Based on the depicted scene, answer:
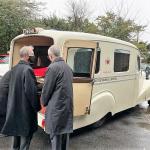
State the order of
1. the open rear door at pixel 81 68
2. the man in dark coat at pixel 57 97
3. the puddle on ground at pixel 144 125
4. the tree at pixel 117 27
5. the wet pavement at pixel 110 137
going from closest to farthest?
the man in dark coat at pixel 57 97
the open rear door at pixel 81 68
the wet pavement at pixel 110 137
the puddle on ground at pixel 144 125
the tree at pixel 117 27

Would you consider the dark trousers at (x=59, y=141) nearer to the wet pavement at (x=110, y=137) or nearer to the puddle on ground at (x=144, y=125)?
the wet pavement at (x=110, y=137)

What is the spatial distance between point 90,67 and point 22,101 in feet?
6.44

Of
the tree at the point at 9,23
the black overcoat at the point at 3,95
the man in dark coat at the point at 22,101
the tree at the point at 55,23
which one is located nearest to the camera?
the man in dark coat at the point at 22,101

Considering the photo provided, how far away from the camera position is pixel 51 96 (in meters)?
4.38

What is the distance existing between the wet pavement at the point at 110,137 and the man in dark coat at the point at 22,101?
44.3 inches

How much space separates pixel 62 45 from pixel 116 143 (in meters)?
2.31

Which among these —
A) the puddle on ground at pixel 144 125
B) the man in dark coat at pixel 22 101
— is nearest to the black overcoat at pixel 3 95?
the man in dark coat at pixel 22 101

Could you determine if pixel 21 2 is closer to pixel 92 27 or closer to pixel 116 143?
pixel 92 27

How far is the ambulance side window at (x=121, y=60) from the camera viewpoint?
7120 mm

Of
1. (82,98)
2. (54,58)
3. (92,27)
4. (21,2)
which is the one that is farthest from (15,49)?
(92,27)

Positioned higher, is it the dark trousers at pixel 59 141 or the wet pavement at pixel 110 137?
the dark trousers at pixel 59 141

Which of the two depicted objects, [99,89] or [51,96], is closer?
[51,96]

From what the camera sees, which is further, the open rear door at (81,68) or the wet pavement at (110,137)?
the wet pavement at (110,137)

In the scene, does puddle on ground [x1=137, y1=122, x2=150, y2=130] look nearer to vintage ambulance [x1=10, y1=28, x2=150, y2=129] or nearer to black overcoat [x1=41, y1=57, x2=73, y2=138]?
vintage ambulance [x1=10, y1=28, x2=150, y2=129]
